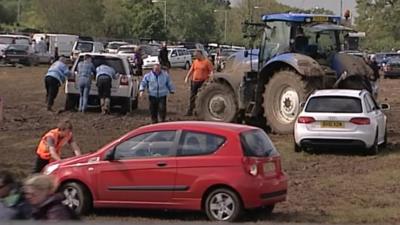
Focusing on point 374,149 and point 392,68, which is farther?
point 392,68

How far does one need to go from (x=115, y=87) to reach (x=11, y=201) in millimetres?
17994

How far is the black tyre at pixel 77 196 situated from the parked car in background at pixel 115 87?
13656mm

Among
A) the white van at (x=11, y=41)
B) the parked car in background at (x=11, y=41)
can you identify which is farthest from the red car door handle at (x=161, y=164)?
the parked car in background at (x=11, y=41)

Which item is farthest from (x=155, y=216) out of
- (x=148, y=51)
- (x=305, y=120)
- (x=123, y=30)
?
(x=123, y=30)

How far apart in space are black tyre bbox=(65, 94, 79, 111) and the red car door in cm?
1427

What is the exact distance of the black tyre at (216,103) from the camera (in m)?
23.8

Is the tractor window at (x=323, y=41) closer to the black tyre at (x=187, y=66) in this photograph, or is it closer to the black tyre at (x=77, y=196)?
the black tyre at (x=77, y=196)

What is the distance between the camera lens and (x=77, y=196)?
13.1m

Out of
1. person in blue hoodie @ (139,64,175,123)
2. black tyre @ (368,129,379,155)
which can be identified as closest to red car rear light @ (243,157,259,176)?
black tyre @ (368,129,379,155)

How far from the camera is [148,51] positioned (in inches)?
2623

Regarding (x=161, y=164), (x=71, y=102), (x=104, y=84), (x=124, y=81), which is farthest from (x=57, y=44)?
(x=161, y=164)

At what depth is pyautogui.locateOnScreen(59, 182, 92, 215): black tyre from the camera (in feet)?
42.9

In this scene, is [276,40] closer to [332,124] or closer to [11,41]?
[332,124]

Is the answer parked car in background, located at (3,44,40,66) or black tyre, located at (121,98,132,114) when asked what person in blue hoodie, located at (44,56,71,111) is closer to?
black tyre, located at (121,98,132,114)
